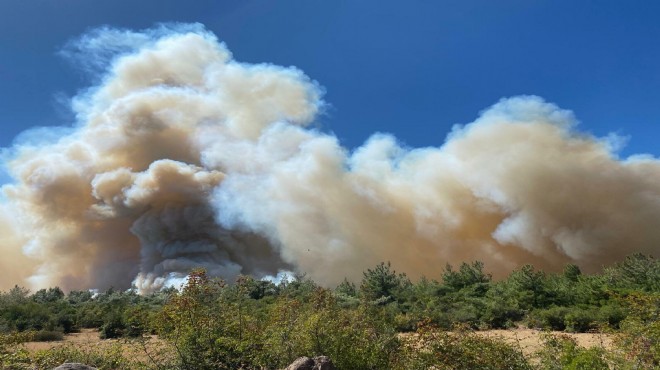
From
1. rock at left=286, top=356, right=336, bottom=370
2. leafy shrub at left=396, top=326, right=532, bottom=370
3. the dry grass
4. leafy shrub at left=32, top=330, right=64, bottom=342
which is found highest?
leafy shrub at left=32, top=330, right=64, bottom=342

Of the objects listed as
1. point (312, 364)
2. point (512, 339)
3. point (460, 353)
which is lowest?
point (312, 364)

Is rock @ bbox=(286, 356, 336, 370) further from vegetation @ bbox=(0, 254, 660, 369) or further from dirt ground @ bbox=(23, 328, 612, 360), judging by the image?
dirt ground @ bbox=(23, 328, 612, 360)

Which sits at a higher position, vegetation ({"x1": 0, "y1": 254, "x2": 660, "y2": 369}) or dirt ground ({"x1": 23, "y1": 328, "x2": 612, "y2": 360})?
dirt ground ({"x1": 23, "y1": 328, "x2": 612, "y2": 360})

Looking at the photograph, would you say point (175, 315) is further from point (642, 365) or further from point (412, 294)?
point (412, 294)

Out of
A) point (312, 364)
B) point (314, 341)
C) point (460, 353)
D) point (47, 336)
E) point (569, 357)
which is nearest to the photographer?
point (312, 364)

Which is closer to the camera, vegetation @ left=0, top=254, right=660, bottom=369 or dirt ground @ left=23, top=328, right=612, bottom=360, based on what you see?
vegetation @ left=0, top=254, right=660, bottom=369

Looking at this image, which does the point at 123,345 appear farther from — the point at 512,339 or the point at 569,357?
the point at 512,339

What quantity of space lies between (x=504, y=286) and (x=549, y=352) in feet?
75.2

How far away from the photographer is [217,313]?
9.30 m

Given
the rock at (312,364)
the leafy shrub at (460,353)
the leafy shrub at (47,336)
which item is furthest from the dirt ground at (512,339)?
the rock at (312,364)

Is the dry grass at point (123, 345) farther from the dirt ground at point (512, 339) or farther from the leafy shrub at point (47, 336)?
the leafy shrub at point (47, 336)

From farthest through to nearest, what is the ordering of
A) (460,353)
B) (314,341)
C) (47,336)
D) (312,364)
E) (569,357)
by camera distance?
(47,336), (314,341), (569,357), (460,353), (312,364)

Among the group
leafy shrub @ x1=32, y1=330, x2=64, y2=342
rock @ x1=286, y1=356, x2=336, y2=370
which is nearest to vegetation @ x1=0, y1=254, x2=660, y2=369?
rock @ x1=286, y1=356, x2=336, y2=370

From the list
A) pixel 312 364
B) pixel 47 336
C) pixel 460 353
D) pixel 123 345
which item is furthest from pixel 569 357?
pixel 47 336
